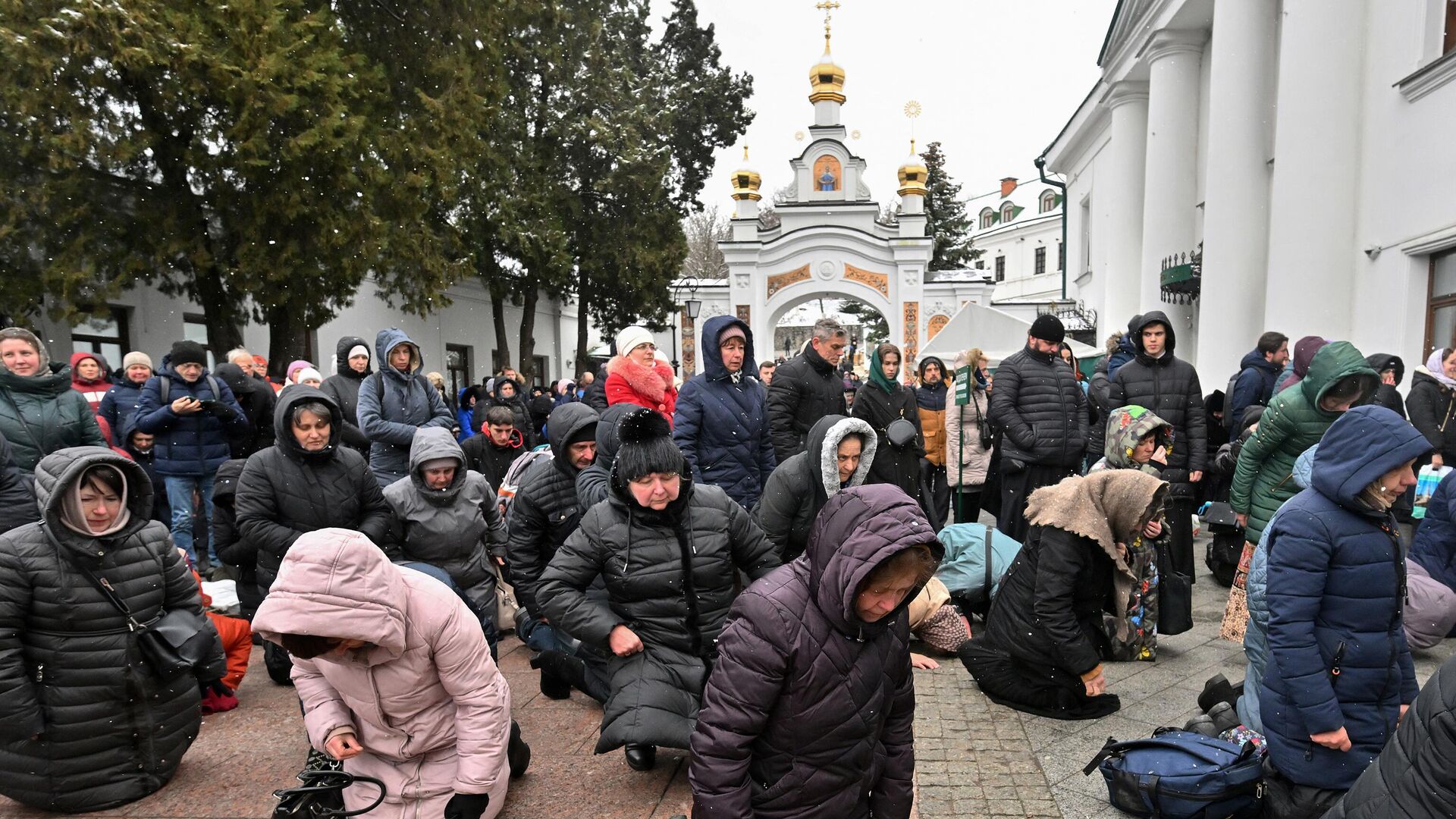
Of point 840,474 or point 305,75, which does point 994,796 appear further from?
point 305,75

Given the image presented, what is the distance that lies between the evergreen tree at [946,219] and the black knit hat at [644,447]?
40.4 meters

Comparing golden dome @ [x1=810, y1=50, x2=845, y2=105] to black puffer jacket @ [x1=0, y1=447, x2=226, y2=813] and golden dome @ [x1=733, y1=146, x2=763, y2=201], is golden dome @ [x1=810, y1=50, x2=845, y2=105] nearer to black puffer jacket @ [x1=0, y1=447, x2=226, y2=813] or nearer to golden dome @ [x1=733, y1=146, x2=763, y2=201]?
golden dome @ [x1=733, y1=146, x2=763, y2=201]

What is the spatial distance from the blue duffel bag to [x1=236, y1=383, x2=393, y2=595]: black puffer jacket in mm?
3676

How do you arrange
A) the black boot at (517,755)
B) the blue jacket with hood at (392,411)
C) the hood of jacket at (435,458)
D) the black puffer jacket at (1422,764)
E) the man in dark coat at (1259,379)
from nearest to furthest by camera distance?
1. the black puffer jacket at (1422,764)
2. the black boot at (517,755)
3. the hood of jacket at (435,458)
4. the blue jacket with hood at (392,411)
5. the man in dark coat at (1259,379)

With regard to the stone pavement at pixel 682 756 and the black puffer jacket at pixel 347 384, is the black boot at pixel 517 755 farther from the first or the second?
the black puffer jacket at pixel 347 384

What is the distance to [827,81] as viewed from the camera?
34.3 meters

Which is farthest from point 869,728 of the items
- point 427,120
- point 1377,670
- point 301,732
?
point 427,120

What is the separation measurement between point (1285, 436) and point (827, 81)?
33.0 m

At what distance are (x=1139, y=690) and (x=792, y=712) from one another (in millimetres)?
3072

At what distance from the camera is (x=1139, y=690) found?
4332mm

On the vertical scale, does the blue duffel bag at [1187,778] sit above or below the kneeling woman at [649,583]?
below

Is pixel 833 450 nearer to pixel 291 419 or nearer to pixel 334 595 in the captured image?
pixel 334 595

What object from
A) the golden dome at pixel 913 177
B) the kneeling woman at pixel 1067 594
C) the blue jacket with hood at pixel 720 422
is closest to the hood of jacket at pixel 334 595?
the blue jacket with hood at pixel 720 422

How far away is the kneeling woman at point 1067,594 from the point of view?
3725 millimetres
